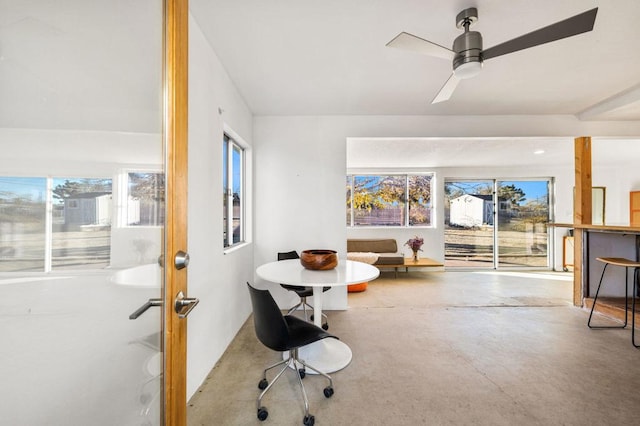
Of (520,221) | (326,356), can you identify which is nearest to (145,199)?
(326,356)

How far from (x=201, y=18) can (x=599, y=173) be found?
8.40 metres

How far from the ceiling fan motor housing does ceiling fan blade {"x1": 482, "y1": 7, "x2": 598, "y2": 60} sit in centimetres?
6

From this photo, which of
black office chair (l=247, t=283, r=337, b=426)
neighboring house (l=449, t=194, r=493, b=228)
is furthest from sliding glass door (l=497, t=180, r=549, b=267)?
black office chair (l=247, t=283, r=337, b=426)

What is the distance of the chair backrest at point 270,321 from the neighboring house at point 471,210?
18.0ft

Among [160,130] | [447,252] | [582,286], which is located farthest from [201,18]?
[447,252]

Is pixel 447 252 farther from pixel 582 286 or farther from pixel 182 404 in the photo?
pixel 182 404

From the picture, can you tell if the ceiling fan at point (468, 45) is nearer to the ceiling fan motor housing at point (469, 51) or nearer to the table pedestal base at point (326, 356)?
the ceiling fan motor housing at point (469, 51)

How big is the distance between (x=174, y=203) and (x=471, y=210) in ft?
21.1

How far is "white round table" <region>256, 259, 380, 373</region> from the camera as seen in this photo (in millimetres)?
1860

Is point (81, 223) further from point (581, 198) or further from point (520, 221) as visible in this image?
point (520, 221)

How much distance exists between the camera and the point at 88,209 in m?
0.73

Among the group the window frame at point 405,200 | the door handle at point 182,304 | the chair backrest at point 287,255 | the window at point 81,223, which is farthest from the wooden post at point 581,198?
the window at point 81,223

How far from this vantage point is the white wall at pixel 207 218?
5.51 ft

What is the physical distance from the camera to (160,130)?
92cm
